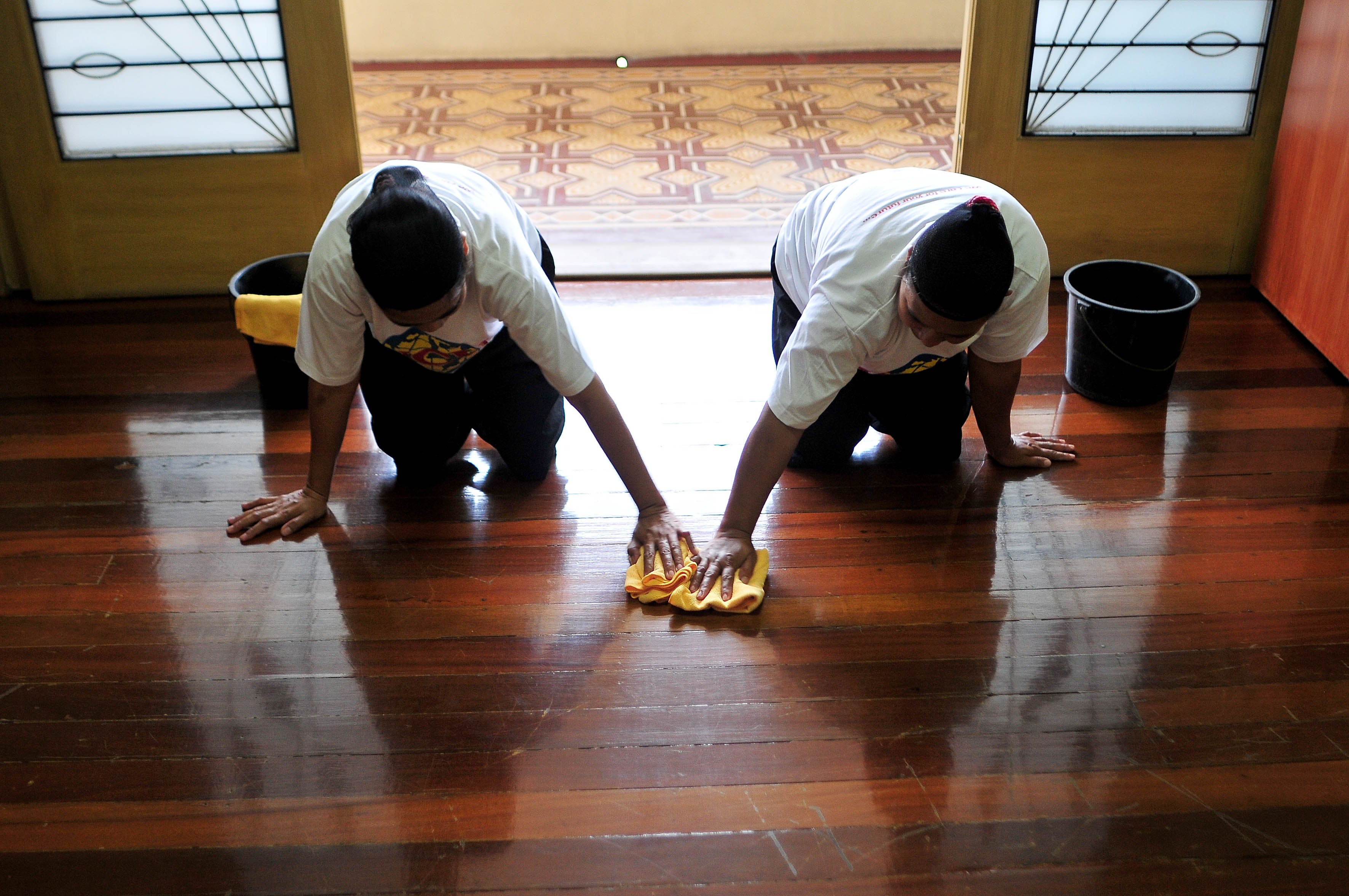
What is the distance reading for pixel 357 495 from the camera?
2.32 meters

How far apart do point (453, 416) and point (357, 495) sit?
263mm

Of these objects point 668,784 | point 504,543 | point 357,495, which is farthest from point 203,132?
point 668,784

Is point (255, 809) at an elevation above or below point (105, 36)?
below

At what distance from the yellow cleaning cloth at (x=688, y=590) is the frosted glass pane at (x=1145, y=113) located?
5.91ft

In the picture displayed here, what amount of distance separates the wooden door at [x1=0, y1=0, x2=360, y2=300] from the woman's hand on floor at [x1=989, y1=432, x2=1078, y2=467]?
1950 millimetres

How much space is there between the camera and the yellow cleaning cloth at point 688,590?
6.39 ft

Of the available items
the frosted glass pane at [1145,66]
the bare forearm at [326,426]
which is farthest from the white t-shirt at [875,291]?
the frosted glass pane at [1145,66]

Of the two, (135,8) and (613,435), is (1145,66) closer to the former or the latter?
(613,435)

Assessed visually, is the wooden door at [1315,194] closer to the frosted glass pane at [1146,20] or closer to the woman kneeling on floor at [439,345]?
the frosted glass pane at [1146,20]

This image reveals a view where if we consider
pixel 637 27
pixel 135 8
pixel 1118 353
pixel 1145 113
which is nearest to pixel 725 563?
pixel 1118 353

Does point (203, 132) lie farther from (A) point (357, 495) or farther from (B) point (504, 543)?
(B) point (504, 543)

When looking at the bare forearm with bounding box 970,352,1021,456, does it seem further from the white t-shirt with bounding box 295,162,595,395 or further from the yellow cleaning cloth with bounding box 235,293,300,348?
the yellow cleaning cloth with bounding box 235,293,300,348

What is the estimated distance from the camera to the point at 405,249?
159cm

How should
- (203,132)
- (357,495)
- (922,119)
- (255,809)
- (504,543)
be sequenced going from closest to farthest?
1. (255,809)
2. (504,543)
3. (357,495)
4. (203,132)
5. (922,119)
